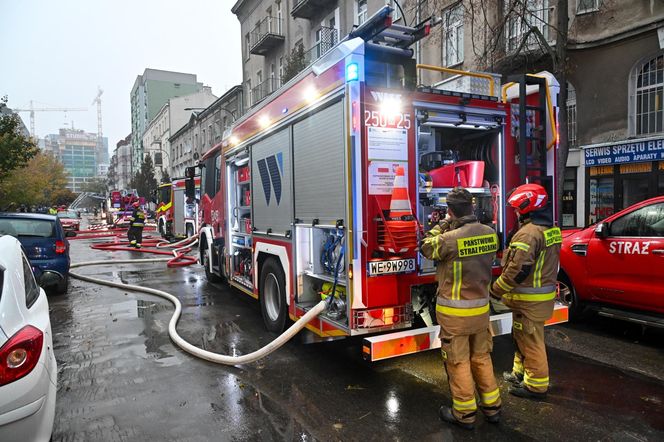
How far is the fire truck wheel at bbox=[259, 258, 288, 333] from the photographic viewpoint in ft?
17.4

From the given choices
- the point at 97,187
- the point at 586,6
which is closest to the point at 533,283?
the point at 586,6

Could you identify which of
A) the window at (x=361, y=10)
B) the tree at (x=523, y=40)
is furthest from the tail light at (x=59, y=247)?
the window at (x=361, y=10)

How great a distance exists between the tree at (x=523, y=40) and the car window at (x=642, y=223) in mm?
3832

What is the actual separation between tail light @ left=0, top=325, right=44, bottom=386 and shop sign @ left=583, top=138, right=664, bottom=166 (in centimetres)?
1325

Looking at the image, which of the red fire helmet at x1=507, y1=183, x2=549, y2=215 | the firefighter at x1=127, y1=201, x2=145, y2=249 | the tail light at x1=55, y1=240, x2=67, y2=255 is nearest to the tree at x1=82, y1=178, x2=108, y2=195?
the firefighter at x1=127, y1=201, x2=145, y2=249

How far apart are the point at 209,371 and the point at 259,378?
1.92 feet

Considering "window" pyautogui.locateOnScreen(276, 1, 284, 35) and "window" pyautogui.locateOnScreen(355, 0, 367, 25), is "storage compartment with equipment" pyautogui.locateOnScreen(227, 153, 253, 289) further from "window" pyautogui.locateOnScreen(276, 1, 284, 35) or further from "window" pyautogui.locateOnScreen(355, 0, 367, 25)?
"window" pyautogui.locateOnScreen(276, 1, 284, 35)

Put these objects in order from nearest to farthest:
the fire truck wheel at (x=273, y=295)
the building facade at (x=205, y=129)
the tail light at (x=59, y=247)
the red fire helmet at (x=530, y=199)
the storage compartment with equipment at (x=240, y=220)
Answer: the red fire helmet at (x=530, y=199) < the fire truck wheel at (x=273, y=295) < the storage compartment with equipment at (x=240, y=220) < the tail light at (x=59, y=247) < the building facade at (x=205, y=129)

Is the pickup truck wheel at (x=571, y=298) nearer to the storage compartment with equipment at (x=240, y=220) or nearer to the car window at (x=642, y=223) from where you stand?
the car window at (x=642, y=223)

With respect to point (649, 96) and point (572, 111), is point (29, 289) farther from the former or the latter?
point (572, 111)

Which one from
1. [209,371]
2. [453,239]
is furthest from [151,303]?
[453,239]

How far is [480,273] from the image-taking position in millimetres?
3314

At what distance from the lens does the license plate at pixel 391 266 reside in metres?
3.83

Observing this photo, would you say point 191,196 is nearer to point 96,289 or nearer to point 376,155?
point 96,289
